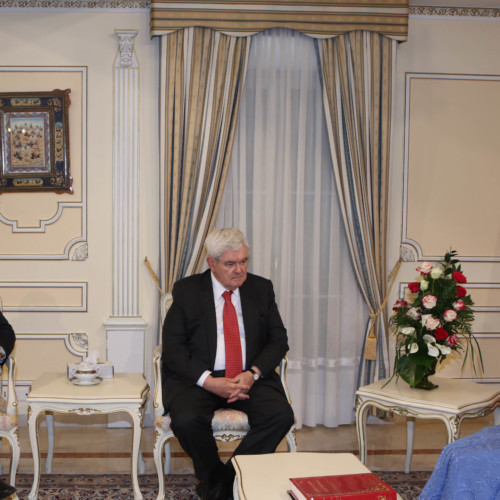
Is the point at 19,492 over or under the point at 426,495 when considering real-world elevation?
under

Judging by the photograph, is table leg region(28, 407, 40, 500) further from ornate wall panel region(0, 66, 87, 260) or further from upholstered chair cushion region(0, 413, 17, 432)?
ornate wall panel region(0, 66, 87, 260)

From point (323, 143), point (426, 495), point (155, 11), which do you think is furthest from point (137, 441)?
point (155, 11)

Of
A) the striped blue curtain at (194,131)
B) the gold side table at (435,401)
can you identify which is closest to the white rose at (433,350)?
the gold side table at (435,401)

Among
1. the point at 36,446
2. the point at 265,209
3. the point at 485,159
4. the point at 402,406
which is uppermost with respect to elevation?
the point at 485,159

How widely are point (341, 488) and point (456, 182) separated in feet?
10.4

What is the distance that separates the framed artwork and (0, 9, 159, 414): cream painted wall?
0.12 metres

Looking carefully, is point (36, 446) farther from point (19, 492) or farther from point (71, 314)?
point (71, 314)

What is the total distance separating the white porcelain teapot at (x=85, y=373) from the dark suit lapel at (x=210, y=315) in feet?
2.23

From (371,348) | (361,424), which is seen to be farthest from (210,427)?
(371,348)

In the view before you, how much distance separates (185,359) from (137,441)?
0.49 meters

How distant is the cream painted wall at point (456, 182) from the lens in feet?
15.6

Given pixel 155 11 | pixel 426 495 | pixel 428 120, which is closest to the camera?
pixel 426 495

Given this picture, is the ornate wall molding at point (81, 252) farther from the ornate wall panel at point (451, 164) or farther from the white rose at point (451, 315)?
the white rose at point (451, 315)

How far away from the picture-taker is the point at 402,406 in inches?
133
